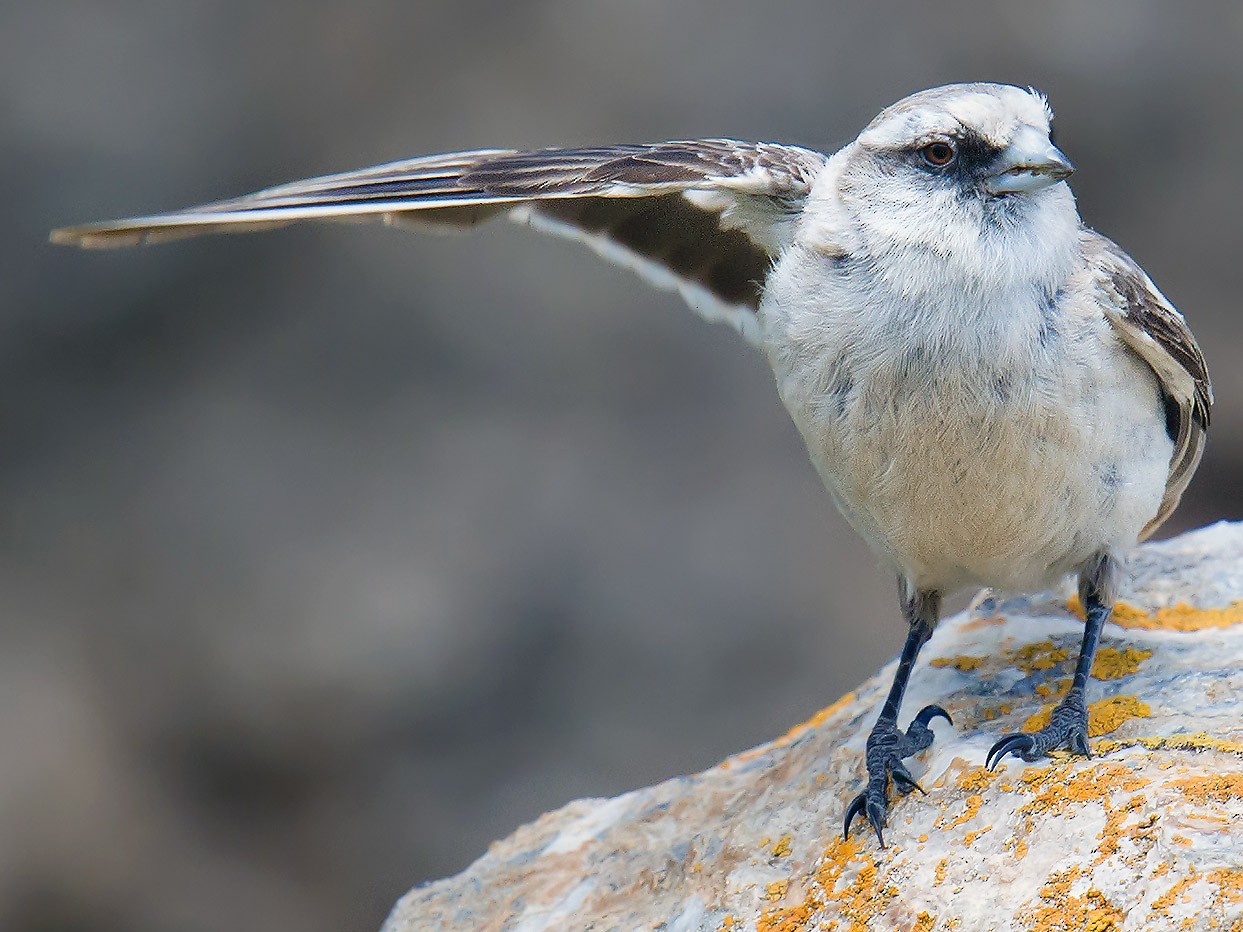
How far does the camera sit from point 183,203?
32.4 ft

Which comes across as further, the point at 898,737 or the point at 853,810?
the point at 898,737

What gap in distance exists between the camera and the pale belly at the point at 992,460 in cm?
439

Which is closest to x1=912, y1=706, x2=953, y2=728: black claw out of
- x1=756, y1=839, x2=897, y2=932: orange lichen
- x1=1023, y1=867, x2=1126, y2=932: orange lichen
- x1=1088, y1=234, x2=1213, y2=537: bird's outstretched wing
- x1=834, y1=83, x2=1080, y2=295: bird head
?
x1=756, y1=839, x2=897, y2=932: orange lichen

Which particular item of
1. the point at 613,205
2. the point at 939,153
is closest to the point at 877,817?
the point at 939,153

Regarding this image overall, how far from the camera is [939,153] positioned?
453 cm

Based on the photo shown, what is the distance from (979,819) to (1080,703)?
60cm

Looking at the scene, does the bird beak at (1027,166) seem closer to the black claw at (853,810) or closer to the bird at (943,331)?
the bird at (943,331)

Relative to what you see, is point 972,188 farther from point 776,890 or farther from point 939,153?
point 776,890

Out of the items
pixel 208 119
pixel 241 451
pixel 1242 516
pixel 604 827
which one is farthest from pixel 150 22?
pixel 1242 516

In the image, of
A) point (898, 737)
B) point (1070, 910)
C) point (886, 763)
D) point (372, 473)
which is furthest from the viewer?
point (372, 473)

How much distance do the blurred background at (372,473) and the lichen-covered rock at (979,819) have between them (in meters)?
3.97

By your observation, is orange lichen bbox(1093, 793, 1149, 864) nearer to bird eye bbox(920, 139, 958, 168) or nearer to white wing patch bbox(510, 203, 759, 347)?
bird eye bbox(920, 139, 958, 168)

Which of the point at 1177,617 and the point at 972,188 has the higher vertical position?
the point at 972,188

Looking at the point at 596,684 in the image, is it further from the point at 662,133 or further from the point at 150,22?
the point at 150,22
